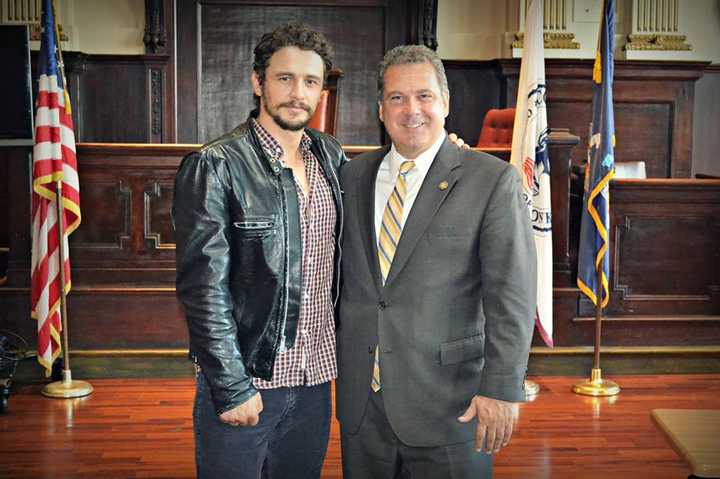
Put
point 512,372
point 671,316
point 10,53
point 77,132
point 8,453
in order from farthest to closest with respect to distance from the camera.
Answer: point 77,132 → point 671,316 → point 10,53 → point 8,453 → point 512,372

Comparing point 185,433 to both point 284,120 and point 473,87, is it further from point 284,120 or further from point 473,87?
point 473,87

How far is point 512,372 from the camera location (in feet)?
7.52

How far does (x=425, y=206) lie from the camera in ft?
7.75

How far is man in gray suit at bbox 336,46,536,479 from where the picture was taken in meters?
2.30

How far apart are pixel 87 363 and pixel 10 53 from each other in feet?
5.76

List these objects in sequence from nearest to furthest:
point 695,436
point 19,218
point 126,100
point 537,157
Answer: point 695,436 < point 537,157 < point 19,218 < point 126,100

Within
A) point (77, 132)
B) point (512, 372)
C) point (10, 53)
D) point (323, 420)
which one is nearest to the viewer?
point (512, 372)

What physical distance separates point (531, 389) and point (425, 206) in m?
2.97

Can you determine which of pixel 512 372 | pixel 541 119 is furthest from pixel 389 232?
pixel 541 119

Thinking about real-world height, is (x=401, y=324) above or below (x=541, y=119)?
below

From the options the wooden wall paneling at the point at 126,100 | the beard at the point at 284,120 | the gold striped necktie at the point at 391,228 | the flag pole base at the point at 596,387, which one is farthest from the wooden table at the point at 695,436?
the wooden wall paneling at the point at 126,100

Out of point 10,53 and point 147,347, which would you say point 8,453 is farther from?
point 10,53

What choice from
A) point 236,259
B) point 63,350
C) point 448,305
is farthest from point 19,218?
point 448,305

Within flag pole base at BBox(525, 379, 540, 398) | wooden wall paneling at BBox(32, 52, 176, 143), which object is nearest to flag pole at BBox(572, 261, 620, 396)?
flag pole base at BBox(525, 379, 540, 398)
